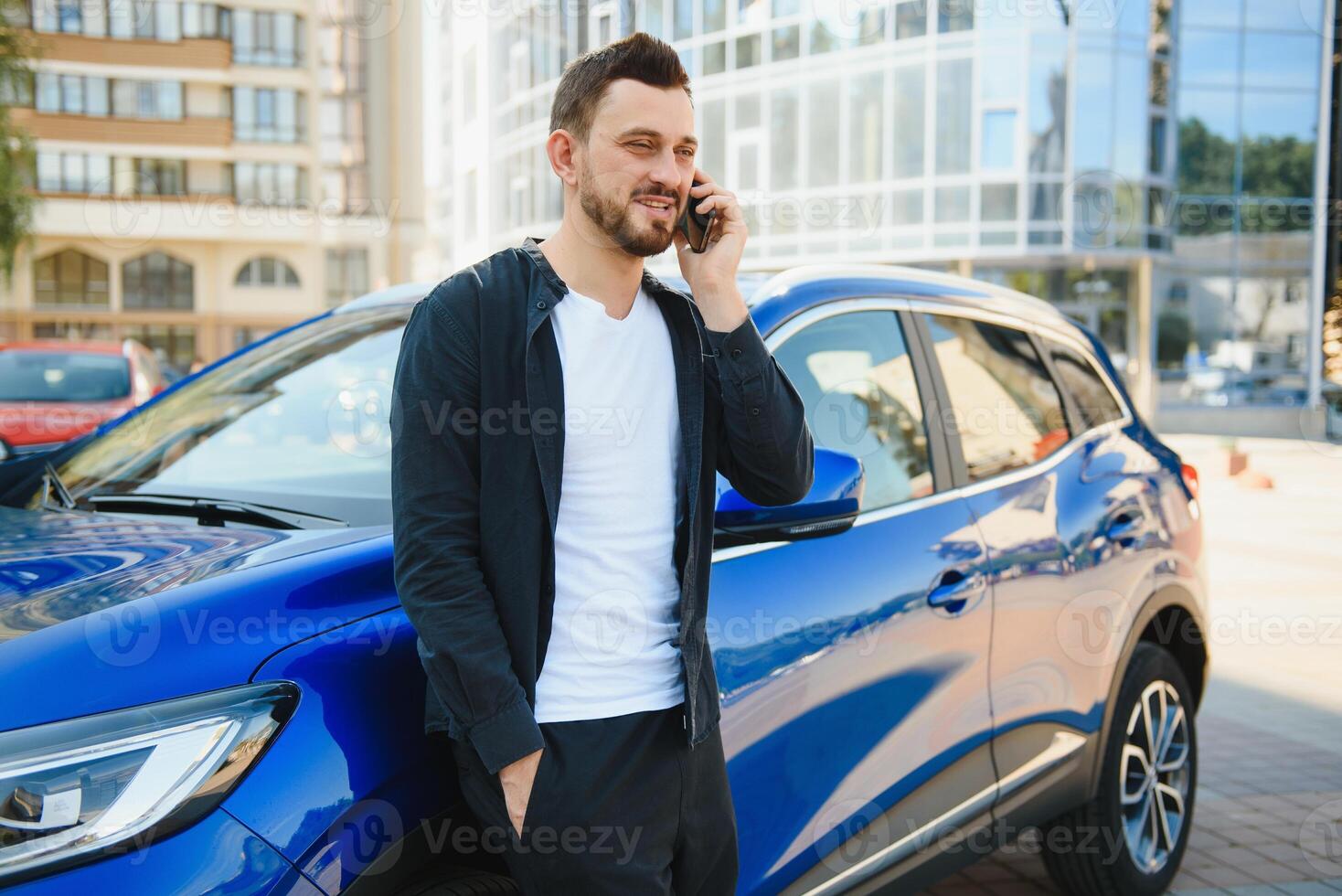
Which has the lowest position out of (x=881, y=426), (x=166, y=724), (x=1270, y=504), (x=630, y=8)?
(x=1270, y=504)

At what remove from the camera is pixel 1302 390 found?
1126 inches

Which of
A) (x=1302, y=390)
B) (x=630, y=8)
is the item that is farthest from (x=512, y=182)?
(x=1302, y=390)

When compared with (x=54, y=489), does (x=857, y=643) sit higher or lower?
lower

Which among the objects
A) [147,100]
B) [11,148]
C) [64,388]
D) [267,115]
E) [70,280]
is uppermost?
[147,100]

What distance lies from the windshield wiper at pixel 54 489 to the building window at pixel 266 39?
50.7 metres

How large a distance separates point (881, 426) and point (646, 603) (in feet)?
3.83

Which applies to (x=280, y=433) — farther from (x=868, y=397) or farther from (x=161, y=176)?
(x=161, y=176)

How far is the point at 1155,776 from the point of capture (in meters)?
3.64

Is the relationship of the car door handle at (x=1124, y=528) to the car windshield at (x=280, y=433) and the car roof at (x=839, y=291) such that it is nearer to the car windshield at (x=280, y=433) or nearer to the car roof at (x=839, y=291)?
the car roof at (x=839, y=291)

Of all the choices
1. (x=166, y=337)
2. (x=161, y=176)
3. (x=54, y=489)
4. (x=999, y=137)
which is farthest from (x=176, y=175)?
(x=54, y=489)

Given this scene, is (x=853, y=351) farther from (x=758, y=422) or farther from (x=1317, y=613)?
(x=1317, y=613)

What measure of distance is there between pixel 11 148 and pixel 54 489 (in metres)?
23.6

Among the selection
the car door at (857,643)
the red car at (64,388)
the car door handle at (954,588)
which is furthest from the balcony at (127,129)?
the car door handle at (954,588)

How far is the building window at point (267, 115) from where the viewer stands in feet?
160
